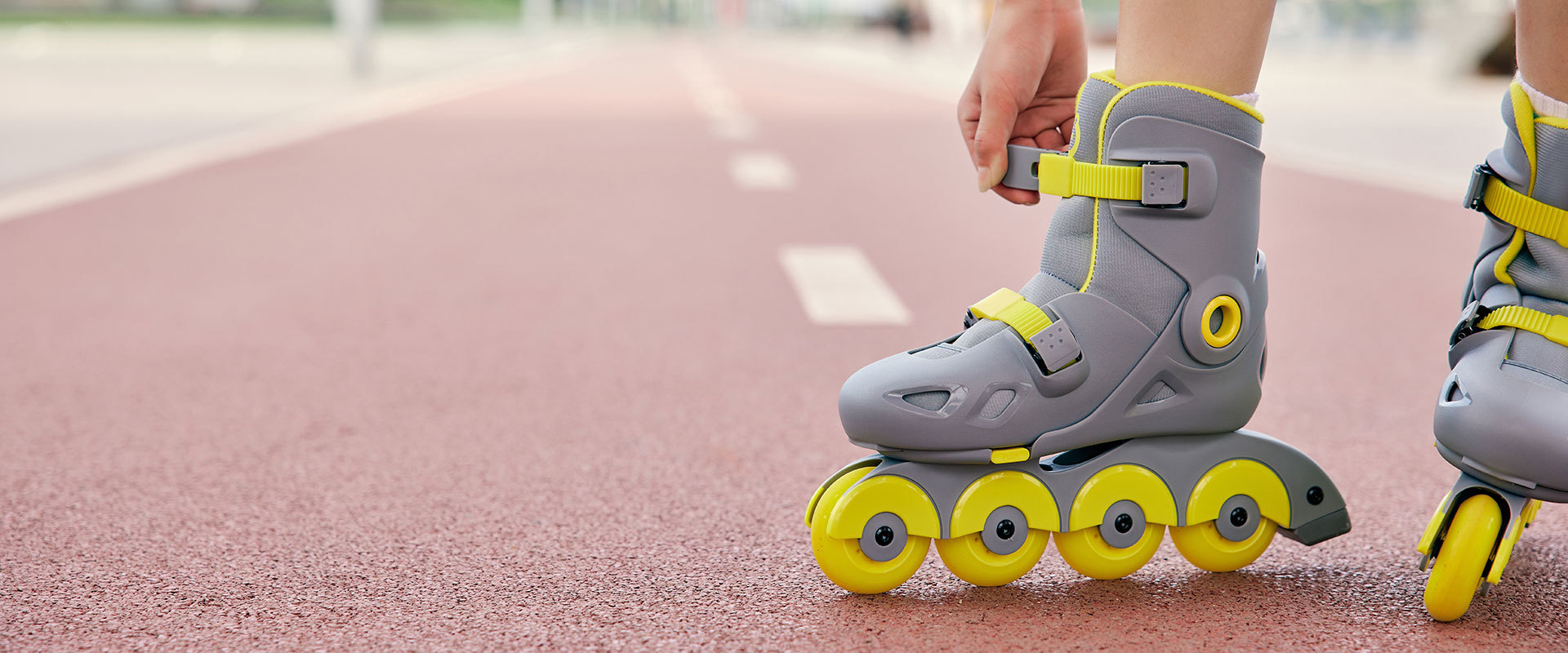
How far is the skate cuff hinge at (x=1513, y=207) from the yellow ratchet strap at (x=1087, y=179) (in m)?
0.37

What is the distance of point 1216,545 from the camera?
1.50 m

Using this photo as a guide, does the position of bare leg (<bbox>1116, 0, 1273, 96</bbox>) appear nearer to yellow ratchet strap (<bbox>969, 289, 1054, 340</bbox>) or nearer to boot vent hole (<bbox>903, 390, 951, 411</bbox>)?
yellow ratchet strap (<bbox>969, 289, 1054, 340</bbox>)

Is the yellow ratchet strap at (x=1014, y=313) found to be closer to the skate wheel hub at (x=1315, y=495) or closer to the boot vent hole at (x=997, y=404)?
the boot vent hole at (x=997, y=404)

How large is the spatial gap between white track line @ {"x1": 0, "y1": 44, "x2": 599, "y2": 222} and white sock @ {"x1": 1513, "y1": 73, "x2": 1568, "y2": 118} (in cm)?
491

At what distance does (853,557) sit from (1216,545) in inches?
15.8

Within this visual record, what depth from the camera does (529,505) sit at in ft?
6.06

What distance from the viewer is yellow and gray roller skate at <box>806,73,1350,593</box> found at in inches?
54.9

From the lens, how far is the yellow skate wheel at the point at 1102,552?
57.5 inches

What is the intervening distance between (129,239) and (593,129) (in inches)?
232

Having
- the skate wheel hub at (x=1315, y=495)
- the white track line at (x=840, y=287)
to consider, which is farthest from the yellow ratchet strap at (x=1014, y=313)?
the white track line at (x=840, y=287)

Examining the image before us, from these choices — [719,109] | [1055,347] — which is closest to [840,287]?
[1055,347]

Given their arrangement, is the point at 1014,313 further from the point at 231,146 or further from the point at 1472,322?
the point at 231,146

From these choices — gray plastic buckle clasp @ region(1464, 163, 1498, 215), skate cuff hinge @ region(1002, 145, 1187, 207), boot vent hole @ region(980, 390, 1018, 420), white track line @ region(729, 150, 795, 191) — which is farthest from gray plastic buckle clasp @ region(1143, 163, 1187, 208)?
white track line @ region(729, 150, 795, 191)

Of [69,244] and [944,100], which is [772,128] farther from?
[69,244]
